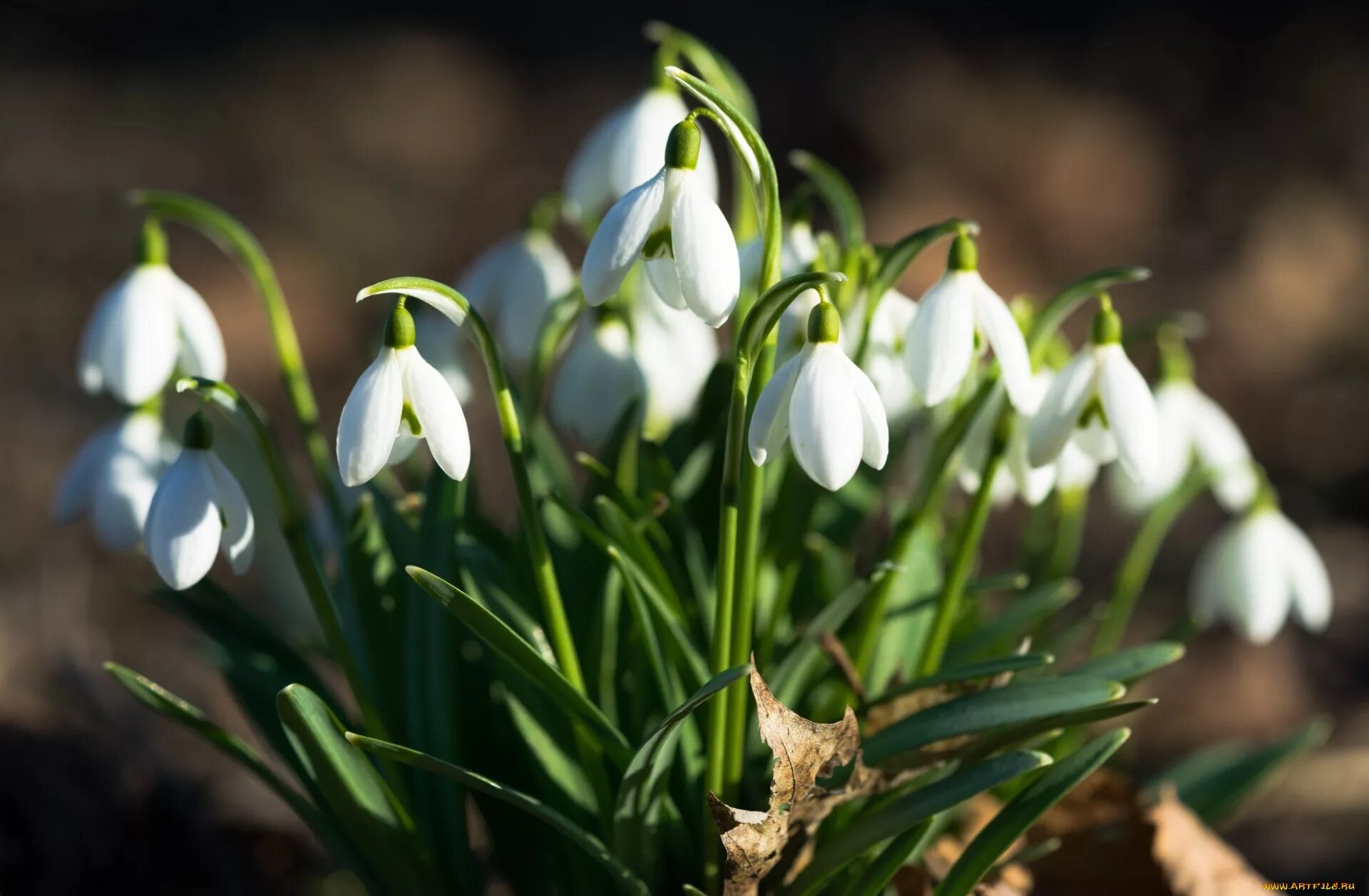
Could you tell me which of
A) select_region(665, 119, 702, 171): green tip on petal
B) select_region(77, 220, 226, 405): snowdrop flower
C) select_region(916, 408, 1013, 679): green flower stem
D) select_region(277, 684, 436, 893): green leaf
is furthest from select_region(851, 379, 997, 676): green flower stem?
select_region(77, 220, 226, 405): snowdrop flower

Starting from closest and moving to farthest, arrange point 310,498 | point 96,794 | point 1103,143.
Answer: point 96,794, point 310,498, point 1103,143

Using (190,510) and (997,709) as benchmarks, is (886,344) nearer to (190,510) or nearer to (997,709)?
(997,709)

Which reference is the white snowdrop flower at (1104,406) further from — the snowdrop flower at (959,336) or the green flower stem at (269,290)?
the green flower stem at (269,290)

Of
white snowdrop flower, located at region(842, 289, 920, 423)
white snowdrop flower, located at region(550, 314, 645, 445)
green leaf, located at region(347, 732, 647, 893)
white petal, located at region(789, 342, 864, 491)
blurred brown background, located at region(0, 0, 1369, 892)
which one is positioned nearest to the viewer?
white petal, located at region(789, 342, 864, 491)

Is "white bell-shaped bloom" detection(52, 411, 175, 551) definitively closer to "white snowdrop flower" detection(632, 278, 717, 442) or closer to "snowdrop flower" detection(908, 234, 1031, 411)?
"white snowdrop flower" detection(632, 278, 717, 442)

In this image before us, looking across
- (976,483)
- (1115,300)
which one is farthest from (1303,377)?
(976,483)

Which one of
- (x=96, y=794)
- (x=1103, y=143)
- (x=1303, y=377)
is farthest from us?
(x=1103, y=143)

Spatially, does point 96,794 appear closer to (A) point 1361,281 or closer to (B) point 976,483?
(B) point 976,483
